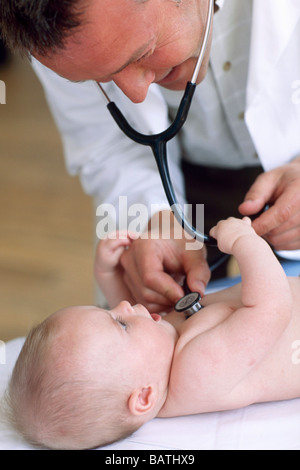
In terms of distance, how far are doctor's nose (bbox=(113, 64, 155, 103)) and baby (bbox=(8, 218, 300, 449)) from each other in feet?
0.91

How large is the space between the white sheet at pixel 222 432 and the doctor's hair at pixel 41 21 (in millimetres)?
610

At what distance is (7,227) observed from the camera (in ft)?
9.30

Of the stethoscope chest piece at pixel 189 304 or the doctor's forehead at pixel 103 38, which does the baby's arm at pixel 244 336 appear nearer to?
the stethoscope chest piece at pixel 189 304

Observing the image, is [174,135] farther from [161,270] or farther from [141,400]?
[141,400]

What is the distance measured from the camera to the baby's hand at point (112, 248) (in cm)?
128

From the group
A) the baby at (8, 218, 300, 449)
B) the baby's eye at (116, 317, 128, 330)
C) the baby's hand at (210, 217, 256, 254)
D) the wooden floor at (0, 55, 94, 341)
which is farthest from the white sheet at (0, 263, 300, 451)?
the wooden floor at (0, 55, 94, 341)

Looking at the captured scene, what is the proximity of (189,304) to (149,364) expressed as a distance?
0.13 metres

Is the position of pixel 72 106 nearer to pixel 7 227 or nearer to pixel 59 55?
pixel 59 55

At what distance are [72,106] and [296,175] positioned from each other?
622 mm

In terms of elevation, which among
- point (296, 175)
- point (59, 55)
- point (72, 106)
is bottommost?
point (296, 175)

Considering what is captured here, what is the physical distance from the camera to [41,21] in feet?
2.92

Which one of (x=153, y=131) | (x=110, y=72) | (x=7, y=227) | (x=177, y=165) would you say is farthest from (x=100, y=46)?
(x=7, y=227)

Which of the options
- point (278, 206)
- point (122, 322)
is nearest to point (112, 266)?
point (122, 322)

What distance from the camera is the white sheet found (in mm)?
964
